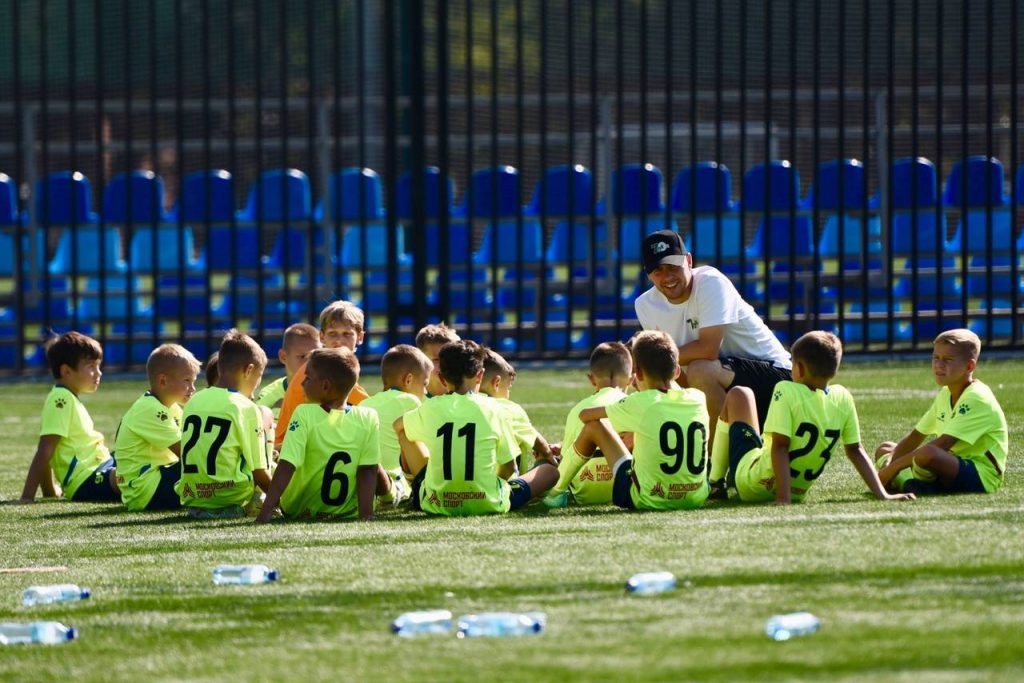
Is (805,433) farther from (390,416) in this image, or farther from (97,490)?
(97,490)

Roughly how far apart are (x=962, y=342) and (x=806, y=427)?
0.83 meters

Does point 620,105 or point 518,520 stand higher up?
point 620,105

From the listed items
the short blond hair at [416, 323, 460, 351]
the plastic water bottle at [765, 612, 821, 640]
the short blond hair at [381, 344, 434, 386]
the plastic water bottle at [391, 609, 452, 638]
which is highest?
the short blond hair at [416, 323, 460, 351]

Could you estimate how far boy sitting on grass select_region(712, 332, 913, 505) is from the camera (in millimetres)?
6871

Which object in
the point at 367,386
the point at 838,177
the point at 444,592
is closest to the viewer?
the point at 444,592

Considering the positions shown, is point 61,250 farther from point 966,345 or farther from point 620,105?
point 966,345

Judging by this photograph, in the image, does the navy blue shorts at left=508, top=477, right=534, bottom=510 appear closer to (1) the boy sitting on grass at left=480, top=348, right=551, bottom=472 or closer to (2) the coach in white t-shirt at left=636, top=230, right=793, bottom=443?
(1) the boy sitting on grass at left=480, top=348, right=551, bottom=472

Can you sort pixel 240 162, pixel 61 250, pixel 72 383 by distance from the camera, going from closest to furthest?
pixel 72 383 < pixel 61 250 < pixel 240 162

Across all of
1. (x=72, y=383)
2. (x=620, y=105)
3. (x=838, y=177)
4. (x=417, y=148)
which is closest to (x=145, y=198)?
(x=417, y=148)

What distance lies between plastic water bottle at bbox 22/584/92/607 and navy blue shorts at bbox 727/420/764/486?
3007mm

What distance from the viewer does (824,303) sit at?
1697 centimetres

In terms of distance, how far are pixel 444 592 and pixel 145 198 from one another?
1046 cm

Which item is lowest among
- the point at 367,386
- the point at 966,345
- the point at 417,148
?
the point at 367,386

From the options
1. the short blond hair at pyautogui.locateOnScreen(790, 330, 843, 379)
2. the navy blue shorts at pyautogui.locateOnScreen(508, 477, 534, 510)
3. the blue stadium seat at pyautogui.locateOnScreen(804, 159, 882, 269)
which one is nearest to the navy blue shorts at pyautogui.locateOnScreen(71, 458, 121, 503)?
the navy blue shorts at pyautogui.locateOnScreen(508, 477, 534, 510)
